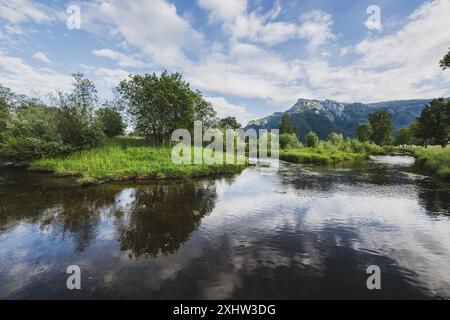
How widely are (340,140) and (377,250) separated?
63.8m

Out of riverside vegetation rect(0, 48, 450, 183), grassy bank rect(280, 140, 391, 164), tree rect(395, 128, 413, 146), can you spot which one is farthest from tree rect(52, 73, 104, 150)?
tree rect(395, 128, 413, 146)

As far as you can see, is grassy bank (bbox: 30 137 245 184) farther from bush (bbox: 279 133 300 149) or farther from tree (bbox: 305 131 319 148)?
tree (bbox: 305 131 319 148)

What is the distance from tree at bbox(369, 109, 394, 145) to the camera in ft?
315

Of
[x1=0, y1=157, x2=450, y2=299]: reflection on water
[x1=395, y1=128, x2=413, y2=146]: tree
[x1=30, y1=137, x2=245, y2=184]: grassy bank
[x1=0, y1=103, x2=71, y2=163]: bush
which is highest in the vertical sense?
[x1=395, y1=128, x2=413, y2=146]: tree

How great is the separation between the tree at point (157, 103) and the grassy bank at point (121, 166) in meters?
8.46

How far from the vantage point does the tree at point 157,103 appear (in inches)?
1583

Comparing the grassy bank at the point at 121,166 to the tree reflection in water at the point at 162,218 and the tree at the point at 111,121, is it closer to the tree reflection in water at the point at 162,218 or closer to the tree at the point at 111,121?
the tree reflection in water at the point at 162,218

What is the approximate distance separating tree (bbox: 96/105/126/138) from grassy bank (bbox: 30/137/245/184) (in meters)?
11.9

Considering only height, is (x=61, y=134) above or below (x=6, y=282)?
above

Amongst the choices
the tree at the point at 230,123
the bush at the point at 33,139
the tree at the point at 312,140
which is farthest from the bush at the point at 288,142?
the bush at the point at 33,139

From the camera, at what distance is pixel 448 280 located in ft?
26.3

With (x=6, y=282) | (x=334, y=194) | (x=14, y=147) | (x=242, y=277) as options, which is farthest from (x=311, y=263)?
(x=14, y=147)
